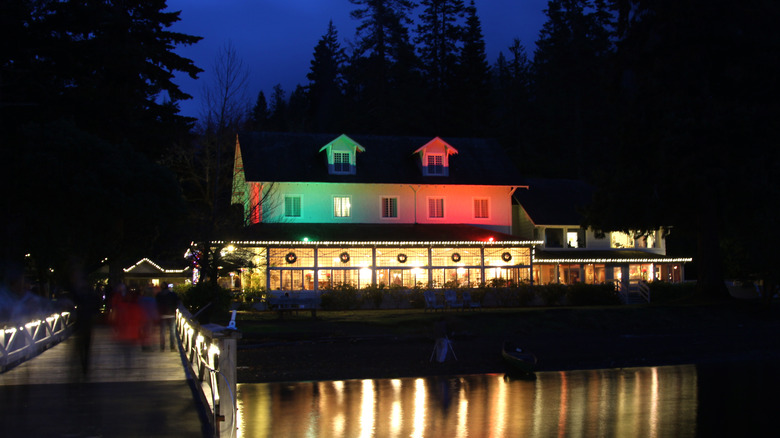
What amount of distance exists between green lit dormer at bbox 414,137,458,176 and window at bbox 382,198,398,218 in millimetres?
2519

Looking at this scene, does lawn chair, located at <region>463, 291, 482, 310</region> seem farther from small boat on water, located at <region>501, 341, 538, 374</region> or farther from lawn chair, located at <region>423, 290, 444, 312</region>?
small boat on water, located at <region>501, 341, 538, 374</region>

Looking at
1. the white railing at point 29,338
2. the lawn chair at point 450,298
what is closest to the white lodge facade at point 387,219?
the lawn chair at point 450,298

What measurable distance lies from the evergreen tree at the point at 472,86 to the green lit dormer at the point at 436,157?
960 inches

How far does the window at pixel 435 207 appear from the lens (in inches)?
1761

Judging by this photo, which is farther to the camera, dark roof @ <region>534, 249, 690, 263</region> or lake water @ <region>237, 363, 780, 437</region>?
dark roof @ <region>534, 249, 690, 263</region>

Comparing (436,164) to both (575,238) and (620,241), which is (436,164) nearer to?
(575,238)

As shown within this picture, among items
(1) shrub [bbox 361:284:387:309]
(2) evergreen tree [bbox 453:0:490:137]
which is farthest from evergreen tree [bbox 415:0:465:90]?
(1) shrub [bbox 361:284:387:309]

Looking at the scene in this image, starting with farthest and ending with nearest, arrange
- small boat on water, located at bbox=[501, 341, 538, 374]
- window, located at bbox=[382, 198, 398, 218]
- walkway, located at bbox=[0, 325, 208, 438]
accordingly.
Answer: window, located at bbox=[382, 198, 398, 218] → small boat on water, located at bbox=[501, 341, 538, 374] → walkway, located at bbox=[0, 325, 208, 438]

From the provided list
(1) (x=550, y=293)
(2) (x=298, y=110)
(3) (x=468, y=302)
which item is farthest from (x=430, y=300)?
(2) (x=298, y=110)

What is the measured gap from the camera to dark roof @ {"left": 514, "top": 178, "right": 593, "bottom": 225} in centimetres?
4769

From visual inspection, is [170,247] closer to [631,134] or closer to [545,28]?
[631,134]

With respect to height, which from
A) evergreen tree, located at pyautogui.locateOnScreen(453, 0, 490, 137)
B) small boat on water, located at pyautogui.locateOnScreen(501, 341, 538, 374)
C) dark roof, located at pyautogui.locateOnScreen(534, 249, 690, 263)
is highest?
evergreen tree, located at pyautogui.locateOnScreen(453, 0, 490, 137)

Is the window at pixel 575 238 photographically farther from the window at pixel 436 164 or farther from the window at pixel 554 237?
the window at pixel 436 164

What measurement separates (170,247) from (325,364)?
32.1m
